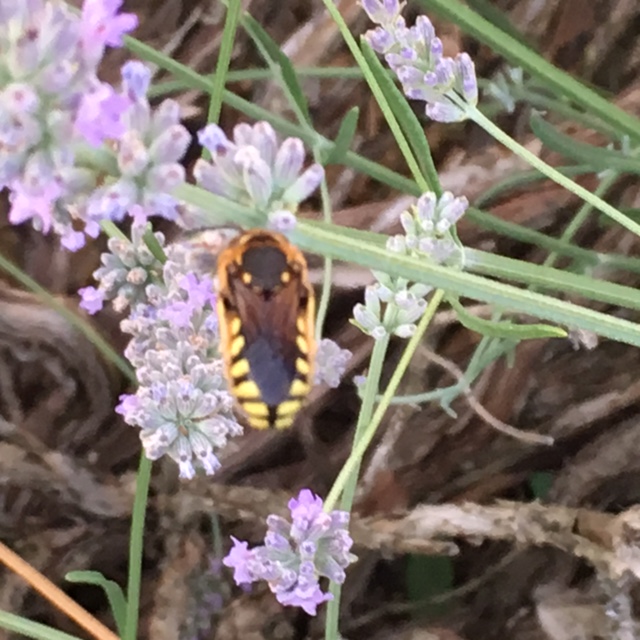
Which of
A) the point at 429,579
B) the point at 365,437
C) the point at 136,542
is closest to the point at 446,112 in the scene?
the point at 365,437

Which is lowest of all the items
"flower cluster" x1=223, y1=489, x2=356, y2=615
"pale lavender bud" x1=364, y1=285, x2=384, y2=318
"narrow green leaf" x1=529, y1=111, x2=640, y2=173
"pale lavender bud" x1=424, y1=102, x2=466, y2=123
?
"flower cluster" x1=223, y1=489, x2=356, y2=615

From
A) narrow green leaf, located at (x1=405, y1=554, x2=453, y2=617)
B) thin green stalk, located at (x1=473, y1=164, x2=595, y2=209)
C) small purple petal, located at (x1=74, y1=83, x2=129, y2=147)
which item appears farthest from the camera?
narrow green leaf, located at (x1=405, y1=554, x2=453, y2=617)

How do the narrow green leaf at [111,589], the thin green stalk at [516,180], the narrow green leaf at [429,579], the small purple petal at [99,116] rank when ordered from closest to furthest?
1. the small purple petal at [99,116]
2. the narrow green leaf at [111,589]
3. the thin green stalk at [516,180]
4. the narrow green leaf at [429,579]

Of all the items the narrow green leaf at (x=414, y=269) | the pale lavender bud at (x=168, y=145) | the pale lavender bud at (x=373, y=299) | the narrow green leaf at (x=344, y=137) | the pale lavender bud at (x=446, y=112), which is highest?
the narrow green leaf at (x=344, y=137)

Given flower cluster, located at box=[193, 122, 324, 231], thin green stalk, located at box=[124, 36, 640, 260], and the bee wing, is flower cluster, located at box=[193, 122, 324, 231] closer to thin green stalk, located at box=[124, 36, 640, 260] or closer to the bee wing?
the bee wing

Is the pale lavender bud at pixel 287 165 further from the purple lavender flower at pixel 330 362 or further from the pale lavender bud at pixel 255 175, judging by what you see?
the purple lavender flower at pixel 330 362

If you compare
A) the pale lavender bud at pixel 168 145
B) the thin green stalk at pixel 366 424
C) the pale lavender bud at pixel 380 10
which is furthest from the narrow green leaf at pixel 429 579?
the pale lavender bud at pixel 168 145

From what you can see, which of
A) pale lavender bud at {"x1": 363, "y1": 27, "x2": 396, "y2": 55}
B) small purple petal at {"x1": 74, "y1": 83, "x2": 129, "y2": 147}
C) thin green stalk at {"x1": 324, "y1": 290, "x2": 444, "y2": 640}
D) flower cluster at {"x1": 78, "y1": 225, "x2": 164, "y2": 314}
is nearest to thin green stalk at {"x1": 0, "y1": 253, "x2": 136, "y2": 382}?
flower cluster at {"x1": 78, "y1": 225, "x2": 164, "y2": 314}

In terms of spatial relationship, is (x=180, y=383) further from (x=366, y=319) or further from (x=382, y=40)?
(x=382, y=40)
